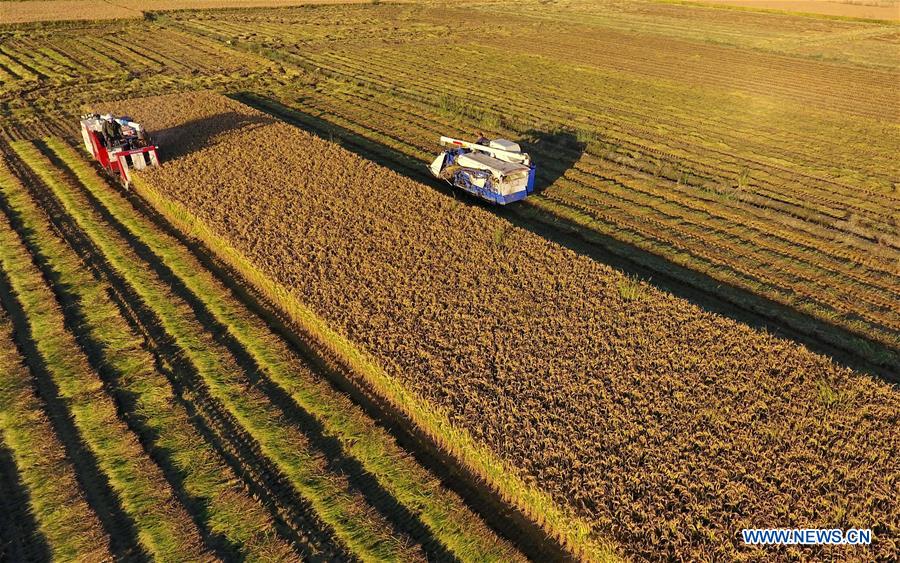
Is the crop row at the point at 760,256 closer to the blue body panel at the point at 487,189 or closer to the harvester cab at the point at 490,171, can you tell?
the blue body panel at the point at 487,189

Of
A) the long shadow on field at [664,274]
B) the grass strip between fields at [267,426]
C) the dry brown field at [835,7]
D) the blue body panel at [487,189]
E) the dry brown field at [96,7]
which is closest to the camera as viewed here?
the grass strip between fields at [267,426]

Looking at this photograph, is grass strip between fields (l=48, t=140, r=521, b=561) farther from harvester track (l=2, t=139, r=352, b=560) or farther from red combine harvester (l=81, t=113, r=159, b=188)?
red combine harvester (l=81, t=113, r=159, b=188)

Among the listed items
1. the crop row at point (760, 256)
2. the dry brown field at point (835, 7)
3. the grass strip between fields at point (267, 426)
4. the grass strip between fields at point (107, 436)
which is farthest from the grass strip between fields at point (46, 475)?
the dry brown field at point (835, 7)

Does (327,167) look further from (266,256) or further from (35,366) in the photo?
(35,366)


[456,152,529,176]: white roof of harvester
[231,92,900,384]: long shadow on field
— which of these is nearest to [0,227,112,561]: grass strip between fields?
[231,92,900,384]: long shadow on field

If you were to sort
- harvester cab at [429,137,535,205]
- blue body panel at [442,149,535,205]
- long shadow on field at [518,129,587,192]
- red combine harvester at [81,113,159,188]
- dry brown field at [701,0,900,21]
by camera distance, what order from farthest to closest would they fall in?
dry brown field at [701,0,900,21] < long shadow on field at [518,129,587,192] < red combine harvester at [81,113,159,188] < blue body panel at [442,149,535,205] < harvester cab at [429,137,535,205]

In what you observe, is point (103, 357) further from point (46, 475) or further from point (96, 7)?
point (96, 7)

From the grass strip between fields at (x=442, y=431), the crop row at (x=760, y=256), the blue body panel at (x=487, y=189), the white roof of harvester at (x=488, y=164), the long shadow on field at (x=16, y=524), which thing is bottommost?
the long shadow on field at (x=16, y=524)
